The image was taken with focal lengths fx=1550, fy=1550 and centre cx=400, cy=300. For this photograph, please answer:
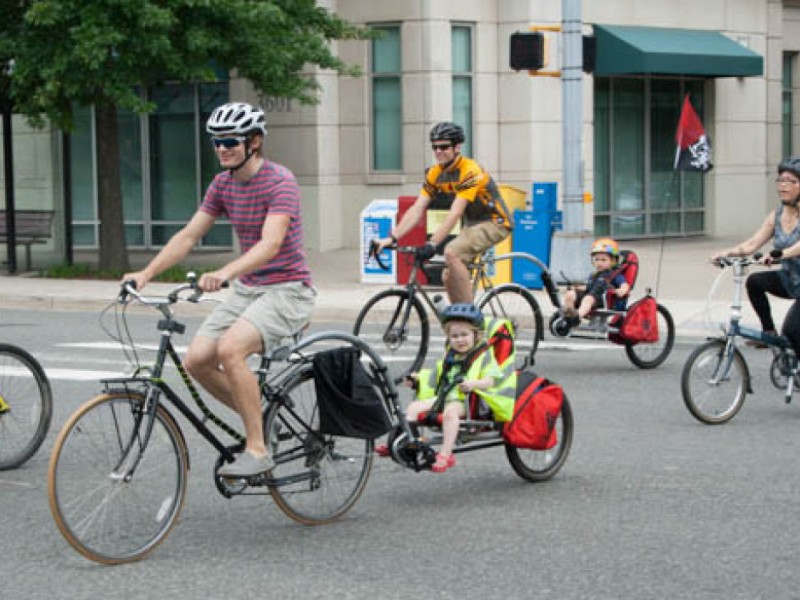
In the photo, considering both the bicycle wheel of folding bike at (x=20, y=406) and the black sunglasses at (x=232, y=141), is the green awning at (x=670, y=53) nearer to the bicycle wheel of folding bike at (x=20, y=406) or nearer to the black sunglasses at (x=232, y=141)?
the bicycle wheel of folding bike at (x=20, y=406)

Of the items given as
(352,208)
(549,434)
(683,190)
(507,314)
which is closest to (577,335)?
(507,314)

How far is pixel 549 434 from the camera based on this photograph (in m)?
7.86

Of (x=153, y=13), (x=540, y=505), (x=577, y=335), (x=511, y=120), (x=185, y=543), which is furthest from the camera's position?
(x=511, y=120)

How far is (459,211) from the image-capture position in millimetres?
11805

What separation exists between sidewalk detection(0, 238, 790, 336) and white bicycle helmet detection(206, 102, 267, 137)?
30.1ft

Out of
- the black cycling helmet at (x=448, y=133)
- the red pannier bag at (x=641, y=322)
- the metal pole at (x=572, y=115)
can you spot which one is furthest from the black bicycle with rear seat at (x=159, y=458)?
the metal pole at (x=572, y=115)

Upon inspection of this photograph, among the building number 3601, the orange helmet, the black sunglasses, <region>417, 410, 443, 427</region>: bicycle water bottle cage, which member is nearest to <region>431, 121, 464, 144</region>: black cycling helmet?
the orange helmet

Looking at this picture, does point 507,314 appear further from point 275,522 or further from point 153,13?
point 153,13

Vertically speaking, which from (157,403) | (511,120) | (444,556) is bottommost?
(444,556)

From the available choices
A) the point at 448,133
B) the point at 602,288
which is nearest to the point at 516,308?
the point at 602,288

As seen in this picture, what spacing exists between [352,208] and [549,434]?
18935 mm

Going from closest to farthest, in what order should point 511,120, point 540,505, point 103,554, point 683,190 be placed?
point 103,554, point 540,505, point 511,120, point 683,190

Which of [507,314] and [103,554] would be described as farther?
[507,314]

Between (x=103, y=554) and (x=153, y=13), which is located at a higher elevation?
(x=153, y=13)
